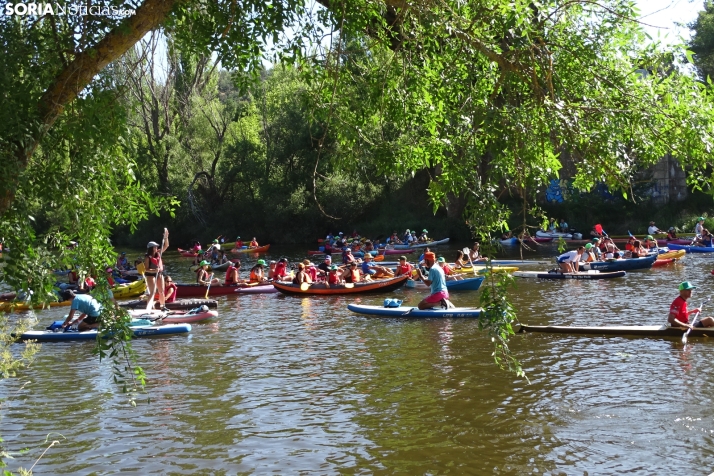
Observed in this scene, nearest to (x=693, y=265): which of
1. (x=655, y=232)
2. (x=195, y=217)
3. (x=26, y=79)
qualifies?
(x=655, y=232)

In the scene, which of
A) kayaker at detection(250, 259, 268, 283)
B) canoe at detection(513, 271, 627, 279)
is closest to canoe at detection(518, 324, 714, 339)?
canoe at detection(513, 271, 627, 279)

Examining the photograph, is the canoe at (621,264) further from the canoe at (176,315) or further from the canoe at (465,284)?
the canoe at (176,315)

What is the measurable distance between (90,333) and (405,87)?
10893 millimetres

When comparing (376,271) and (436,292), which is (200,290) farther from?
(436,292)

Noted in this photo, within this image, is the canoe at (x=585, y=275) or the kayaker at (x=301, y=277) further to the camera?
the canoe at (x=585, y=275)

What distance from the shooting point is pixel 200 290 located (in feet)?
72.2

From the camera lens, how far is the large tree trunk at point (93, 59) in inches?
189

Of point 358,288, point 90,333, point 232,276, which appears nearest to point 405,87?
point 90,333

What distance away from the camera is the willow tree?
487 cm

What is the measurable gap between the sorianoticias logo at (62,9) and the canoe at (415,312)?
11326mm

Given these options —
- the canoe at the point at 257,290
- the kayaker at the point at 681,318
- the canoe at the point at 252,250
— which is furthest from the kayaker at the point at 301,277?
the canoe at the point at 252,250

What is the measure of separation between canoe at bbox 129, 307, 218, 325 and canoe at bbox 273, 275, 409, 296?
420 centimetres

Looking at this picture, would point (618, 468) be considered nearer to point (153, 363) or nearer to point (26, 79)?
point (26, 79)

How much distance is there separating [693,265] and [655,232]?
8828 mm
